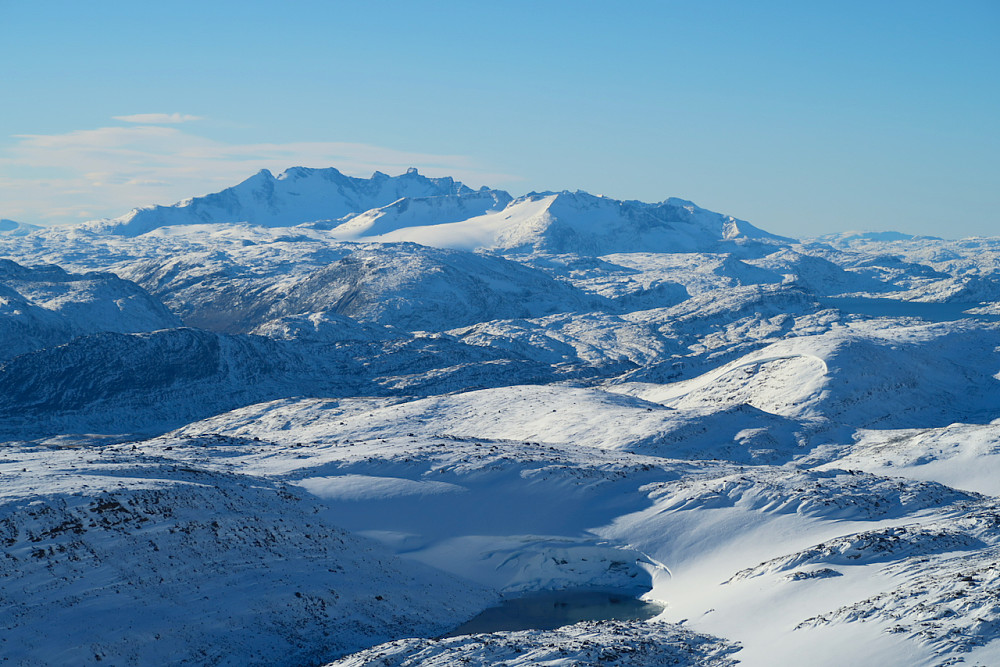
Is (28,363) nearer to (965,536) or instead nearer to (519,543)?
(519,543)

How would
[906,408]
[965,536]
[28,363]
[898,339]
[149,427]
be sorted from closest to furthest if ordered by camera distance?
[965,536]
[906,408]
[898,339]
[149,427]
[28,363]

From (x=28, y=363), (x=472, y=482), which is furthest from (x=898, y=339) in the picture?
(x=28, y=363)

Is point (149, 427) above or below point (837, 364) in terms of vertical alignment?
below

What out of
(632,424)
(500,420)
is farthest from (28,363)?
(632,424)

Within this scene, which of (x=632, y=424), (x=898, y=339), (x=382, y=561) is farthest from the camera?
(x=898, y=339)

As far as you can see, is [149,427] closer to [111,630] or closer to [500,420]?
[500,420]

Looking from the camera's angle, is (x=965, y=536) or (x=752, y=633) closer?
(x=752, y=633)
